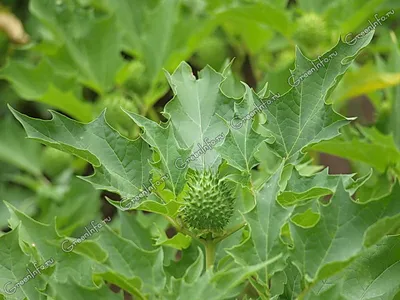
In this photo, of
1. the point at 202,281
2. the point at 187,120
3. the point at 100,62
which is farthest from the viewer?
the point at 100,62

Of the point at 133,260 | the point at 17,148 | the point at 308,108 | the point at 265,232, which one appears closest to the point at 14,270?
the point at 133,260

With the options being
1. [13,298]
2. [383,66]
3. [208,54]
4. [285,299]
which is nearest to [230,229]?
[285,299]

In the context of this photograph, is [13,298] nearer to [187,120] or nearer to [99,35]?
[187,120]

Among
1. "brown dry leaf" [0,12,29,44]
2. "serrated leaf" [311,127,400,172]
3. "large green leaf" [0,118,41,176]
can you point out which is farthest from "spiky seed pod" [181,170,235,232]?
"brown dry leaf" [0,12,29,44]

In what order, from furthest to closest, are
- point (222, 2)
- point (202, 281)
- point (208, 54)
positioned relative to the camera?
point (208, 54)
point (222, 2)
point (202, 281)

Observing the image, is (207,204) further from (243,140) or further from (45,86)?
(45,86)

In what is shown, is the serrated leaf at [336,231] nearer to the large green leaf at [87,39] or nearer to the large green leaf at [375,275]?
the large green leaf at [375,275]

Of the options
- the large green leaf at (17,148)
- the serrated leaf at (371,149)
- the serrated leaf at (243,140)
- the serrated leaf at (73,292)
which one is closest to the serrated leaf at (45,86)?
the large green leaf at (17,148)
